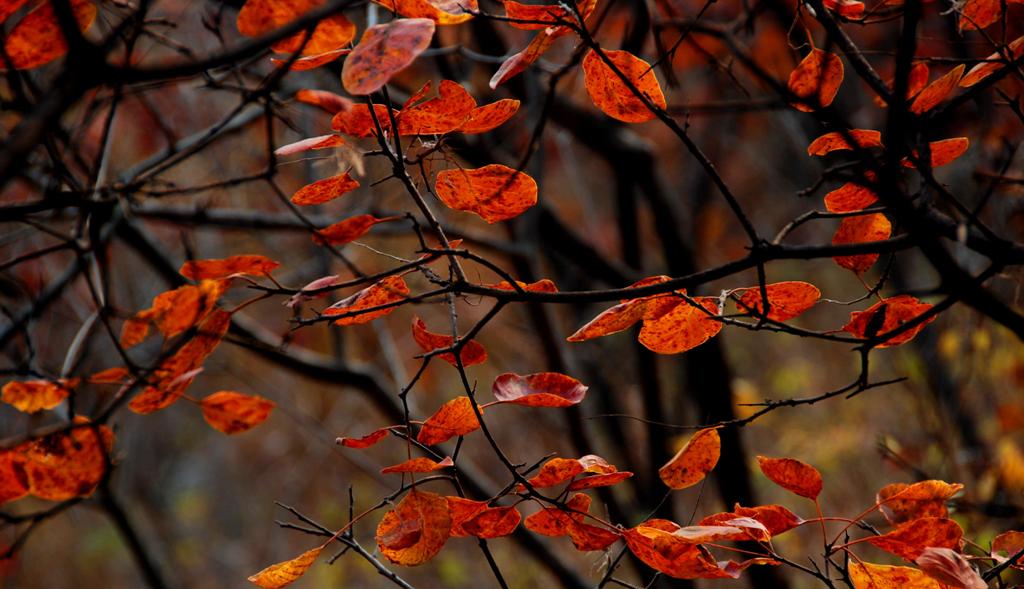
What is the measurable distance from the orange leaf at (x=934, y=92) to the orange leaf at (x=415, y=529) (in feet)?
1.92

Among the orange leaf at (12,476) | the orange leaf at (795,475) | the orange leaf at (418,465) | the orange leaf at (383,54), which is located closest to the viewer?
the orange leaf at (383,54)

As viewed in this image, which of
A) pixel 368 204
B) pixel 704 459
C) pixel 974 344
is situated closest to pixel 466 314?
pixel 368 204

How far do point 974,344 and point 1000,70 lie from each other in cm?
190

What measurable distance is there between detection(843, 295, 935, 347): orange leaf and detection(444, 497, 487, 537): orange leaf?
384 millimetres

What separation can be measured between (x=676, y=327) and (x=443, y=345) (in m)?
0.22

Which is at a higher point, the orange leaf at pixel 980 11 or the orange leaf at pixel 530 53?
the orange leaf at pixel 980 11

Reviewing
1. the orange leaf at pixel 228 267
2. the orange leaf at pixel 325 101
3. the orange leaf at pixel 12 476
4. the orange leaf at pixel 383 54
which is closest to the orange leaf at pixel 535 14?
the orange leaf at pixel 383 54

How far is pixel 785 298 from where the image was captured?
737 millimetres

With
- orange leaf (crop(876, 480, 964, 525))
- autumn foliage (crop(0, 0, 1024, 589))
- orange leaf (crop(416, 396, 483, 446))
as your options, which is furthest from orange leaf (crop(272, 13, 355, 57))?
orange leaf (crop(876, 480, 964, 525))

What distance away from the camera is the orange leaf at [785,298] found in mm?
723

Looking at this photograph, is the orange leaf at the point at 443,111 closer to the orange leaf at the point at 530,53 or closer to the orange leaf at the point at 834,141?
the orange leaf at the point at 530,53

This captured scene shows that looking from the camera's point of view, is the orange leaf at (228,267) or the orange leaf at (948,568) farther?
the orange leaf at (228,267)

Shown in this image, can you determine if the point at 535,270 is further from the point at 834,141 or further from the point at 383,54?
the point at 383,54

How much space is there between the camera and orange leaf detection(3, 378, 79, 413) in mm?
861
